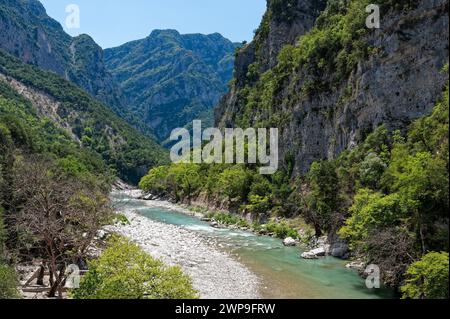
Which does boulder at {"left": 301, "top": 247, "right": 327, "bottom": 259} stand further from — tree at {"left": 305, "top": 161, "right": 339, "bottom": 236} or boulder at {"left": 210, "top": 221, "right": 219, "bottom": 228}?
boulder at {"left": 210, "top": 221, "right": 219, "bottom": 228}

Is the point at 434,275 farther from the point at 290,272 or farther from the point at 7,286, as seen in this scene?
the point at 7,286

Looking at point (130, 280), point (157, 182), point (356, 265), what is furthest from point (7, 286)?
point (157, 182)

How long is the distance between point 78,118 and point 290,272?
15852cm

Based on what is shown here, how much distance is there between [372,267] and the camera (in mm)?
26438

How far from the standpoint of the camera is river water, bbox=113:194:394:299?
977 inches

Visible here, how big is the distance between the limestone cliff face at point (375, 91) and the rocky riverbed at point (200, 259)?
20578 millimetres

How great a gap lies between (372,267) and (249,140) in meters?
55.5

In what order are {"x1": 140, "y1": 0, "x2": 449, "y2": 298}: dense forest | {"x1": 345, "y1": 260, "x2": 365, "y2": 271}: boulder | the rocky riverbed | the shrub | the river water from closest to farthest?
the shrub
{"x1": 140, "y1": 0, "x2": 449, "y2": 298}: dense forest
the river water
the rocky riverbed
{"x1": 345, "y1": 260, "x2": 365, "y2": 271}: boulder

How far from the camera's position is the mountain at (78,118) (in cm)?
16000

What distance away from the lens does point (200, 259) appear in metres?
34.8

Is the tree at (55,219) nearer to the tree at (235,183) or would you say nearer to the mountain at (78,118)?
the tree at (235,183)

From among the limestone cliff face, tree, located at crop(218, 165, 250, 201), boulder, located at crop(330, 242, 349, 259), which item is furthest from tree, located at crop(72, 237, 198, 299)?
tree, located at crop(218, 165, 250, 201)

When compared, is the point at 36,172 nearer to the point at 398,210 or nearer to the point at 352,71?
the point at 398,210

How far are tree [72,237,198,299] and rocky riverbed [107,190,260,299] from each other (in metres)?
4.04
